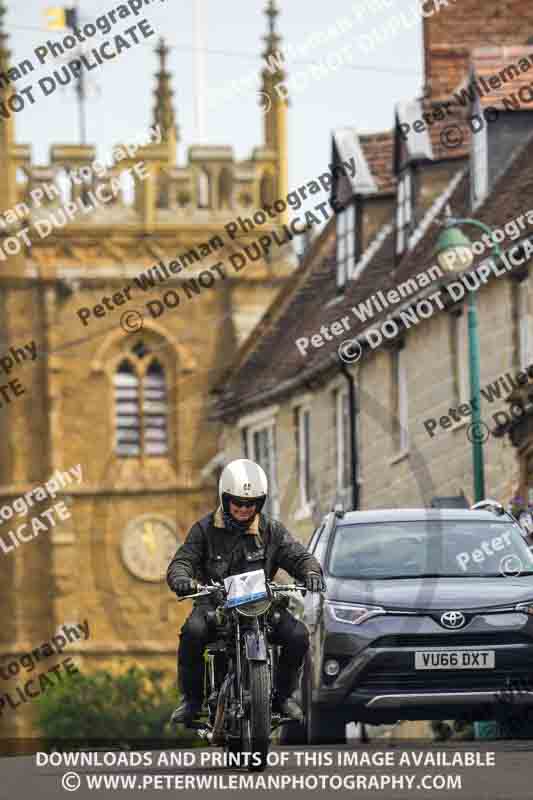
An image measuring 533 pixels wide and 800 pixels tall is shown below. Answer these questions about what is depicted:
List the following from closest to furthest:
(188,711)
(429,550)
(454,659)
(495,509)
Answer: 1. (188,711)
2. (454,659)
3. (429,550)
4. (495,509)

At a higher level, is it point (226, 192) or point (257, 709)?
point (226, 192)

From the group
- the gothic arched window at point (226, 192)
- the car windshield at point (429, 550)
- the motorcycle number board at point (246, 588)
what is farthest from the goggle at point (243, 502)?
the gothic arched window at point (226, 192)

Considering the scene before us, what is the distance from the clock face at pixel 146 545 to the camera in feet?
253

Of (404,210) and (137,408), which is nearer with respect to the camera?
(404,210)

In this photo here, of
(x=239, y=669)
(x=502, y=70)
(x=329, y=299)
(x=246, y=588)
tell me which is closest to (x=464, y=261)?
(x=502, y=70)

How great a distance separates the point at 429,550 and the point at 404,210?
73.5 feet

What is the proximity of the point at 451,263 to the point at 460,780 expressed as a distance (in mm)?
14078

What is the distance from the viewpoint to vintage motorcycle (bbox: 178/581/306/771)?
14102 mm

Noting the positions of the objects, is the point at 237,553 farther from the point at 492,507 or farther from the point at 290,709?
the point at 492,507

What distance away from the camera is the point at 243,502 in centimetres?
1445

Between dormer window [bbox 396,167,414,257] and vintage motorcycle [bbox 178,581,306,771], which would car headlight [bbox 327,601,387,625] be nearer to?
vintage motorcycle [bbox 178,581,306,771]

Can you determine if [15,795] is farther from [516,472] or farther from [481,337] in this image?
[481,337]

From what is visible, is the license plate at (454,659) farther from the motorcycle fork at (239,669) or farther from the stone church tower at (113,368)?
the stone church tower at (113,368)

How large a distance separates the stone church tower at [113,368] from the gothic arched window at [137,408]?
0.06m
